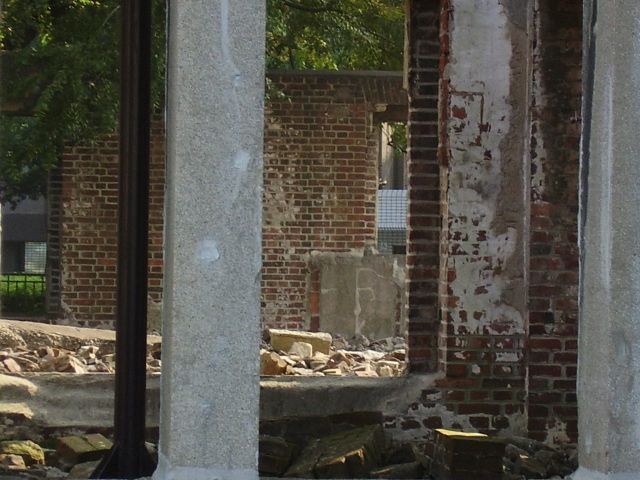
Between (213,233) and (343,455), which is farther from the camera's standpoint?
(343,455)

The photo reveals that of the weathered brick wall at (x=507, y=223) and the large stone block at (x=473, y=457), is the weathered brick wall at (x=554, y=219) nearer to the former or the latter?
the weathered brick wall at (x=507, y=223)

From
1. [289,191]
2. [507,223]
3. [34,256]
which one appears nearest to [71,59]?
[289,191]

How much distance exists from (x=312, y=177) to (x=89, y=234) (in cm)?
257

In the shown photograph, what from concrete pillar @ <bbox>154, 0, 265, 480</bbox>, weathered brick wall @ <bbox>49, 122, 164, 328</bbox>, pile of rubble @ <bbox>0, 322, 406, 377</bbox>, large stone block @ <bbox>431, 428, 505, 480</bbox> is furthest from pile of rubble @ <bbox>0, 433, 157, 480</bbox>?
weathered brick wall @ <bbox>49, 122, 164, 328</bbox>

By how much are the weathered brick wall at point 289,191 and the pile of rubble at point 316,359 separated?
1470mm

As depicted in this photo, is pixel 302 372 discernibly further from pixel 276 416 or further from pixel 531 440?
pixel 531 440

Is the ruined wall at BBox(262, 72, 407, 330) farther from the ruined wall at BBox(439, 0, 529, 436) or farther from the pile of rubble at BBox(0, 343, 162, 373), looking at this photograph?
the ruined wall at BBox(439, 0, 529, 436)

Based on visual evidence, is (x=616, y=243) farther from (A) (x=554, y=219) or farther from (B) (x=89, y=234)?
(B) (x=89, y=234)

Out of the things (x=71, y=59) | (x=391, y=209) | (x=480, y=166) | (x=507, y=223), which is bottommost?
(x=507, y=223)

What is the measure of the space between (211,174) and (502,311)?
353 centimetres

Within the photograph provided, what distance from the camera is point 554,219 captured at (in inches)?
276

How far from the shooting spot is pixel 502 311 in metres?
7.11

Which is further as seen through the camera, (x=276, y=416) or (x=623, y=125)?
(x=276, y=416)

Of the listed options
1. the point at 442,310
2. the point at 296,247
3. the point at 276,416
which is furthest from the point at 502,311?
the point at 296,247
